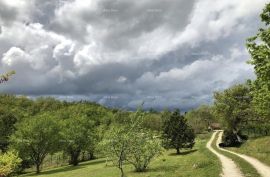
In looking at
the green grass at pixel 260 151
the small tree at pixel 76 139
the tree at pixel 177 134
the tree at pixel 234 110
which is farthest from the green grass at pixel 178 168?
the small tree at pixel 76 139

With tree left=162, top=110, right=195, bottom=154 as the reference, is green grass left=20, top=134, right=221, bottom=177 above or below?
below

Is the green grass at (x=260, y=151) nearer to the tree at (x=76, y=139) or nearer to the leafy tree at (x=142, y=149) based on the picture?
the leafy tree at (x=142, y=149)

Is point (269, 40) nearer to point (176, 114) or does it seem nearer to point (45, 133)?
point (176, 114)

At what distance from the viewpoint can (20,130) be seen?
113 metres

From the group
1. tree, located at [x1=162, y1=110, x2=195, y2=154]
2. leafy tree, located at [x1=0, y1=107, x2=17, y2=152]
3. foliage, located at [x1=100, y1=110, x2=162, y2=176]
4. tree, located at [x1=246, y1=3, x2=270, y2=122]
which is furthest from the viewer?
leafy tree, located at [x1=0, y1=107, x2=17, y2=152]

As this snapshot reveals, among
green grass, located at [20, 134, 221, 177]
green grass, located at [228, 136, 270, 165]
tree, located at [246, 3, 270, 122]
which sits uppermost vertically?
tree, located at [246, 3, 270, 122]

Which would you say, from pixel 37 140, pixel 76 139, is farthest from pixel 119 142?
pixel 76 139

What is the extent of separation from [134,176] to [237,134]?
60.1m

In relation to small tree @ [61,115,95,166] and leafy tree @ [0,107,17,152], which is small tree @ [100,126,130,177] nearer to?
A: small tree @ [61,115,95,166]

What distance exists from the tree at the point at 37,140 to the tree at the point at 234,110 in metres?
47.9

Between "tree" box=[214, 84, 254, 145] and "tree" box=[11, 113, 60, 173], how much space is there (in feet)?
157

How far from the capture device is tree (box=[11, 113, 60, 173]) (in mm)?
108000

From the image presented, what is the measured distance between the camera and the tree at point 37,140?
4252 inches

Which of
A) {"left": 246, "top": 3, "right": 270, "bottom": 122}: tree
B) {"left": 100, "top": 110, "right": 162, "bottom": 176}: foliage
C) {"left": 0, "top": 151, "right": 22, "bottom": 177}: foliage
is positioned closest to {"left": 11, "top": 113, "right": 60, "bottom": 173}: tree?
{"left": 0, "top": 151, "right": 22, "bottom": 177}: foliage
